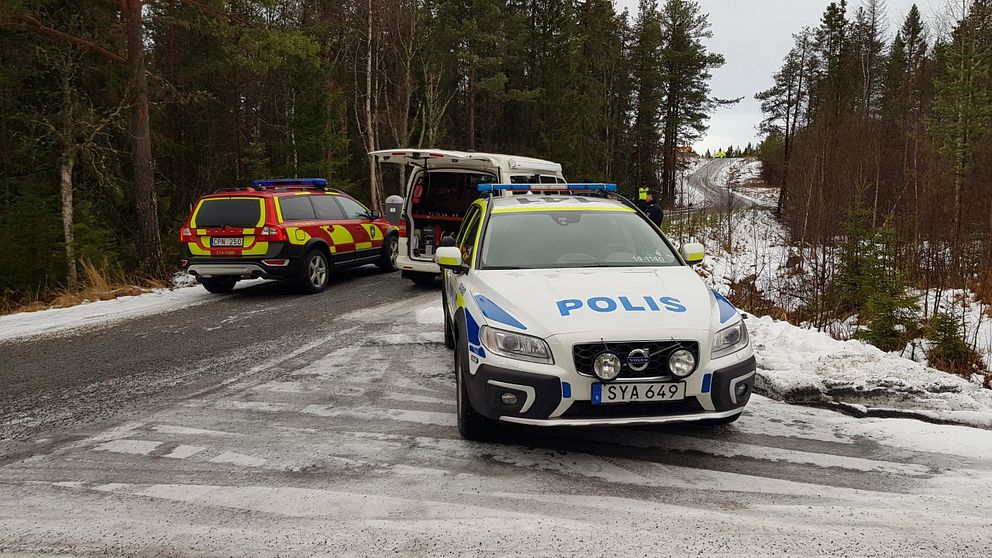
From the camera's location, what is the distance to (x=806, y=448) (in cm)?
425

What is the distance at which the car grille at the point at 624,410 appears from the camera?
148 inches

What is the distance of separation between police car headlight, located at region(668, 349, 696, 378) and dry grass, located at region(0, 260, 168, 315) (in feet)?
35.7

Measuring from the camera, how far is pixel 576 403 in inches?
147

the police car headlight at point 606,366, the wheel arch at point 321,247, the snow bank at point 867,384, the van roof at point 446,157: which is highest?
the van roof at point 446,157

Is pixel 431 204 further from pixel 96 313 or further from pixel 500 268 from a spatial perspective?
pixel 500 268

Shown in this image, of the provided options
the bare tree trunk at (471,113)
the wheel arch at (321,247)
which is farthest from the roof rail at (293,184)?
the bare tree trunk at (471,113)

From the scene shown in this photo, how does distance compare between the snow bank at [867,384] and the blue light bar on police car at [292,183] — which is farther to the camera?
the blue light bar on police car at [292,183]

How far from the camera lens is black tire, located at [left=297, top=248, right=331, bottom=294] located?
35.7 feet

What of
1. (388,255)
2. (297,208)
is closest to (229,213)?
(297,208)

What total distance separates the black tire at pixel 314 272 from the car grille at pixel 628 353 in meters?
8.05

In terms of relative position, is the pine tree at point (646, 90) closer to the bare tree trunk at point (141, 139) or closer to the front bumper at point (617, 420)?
the bare tree trunk at point (141, 139)

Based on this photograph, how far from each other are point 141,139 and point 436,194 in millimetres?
7030

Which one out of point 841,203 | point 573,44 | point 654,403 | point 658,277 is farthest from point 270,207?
point 573,44

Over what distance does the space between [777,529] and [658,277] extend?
6.25ft
